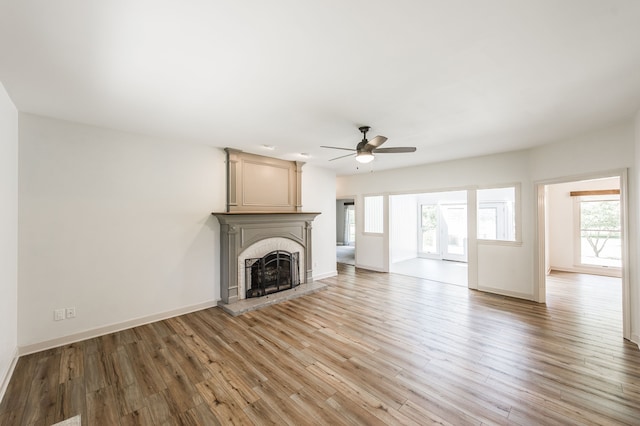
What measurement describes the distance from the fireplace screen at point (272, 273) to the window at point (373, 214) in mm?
2598

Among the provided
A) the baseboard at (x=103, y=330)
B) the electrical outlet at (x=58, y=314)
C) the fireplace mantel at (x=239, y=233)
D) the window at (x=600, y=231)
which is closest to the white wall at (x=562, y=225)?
the window at (x=600, y=231)

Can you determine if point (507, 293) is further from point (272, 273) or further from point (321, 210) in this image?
point (272, 273)

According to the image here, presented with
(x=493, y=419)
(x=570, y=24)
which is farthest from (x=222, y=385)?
(x=570, y=24)

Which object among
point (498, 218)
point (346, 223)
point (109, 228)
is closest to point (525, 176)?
point (498, 218)

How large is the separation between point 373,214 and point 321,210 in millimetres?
1760

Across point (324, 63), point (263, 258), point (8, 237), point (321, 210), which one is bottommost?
point (263, 258)

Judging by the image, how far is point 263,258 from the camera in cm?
476

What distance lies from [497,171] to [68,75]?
20.5 ft

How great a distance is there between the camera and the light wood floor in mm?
1967

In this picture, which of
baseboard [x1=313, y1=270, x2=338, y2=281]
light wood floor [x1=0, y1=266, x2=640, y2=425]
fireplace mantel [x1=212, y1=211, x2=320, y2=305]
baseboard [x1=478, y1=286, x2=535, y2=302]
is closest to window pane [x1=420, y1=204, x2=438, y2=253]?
baseboard [x1=478, y1=286, x2=535, y2=302]

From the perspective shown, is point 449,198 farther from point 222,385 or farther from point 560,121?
point 222,385

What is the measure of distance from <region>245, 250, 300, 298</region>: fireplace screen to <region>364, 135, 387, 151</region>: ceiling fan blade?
2.86 metres

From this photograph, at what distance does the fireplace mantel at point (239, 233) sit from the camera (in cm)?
430

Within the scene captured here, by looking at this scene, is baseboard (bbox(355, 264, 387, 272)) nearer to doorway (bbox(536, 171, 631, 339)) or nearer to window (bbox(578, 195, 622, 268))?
doorway (bbox(536, 171, 631, 339))
